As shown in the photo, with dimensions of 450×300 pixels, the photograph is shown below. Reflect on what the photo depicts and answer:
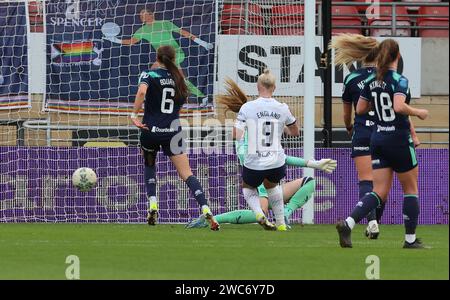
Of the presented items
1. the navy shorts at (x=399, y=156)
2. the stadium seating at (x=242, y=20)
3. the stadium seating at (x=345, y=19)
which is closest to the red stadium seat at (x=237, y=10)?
the stadium seating at (x=242, y=20)

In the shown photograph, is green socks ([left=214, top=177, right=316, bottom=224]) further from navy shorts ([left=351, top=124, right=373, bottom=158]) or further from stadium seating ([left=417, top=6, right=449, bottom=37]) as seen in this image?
stadium seating ([left=417, top=6, right=449, bottom=37])

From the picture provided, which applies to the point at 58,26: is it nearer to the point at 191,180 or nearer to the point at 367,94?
the point at 191,180

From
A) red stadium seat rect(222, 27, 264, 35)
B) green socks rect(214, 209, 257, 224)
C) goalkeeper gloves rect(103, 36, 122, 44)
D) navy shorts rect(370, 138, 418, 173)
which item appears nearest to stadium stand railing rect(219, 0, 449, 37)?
red stadium seat rect(222, 27, 264, 35)

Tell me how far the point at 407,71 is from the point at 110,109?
20.5 ft

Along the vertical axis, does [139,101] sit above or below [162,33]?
below

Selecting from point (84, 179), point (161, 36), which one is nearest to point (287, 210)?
point (84, 179)

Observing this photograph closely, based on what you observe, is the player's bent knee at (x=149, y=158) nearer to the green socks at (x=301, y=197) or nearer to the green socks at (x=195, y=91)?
the green socks at (x=301, y=197)

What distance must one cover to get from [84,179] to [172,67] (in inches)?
89.5

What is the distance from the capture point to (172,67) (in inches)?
579

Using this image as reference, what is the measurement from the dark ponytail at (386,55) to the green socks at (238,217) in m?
4.16

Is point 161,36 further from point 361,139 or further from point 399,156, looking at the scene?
point 399,156

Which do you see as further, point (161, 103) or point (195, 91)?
point (195, 91)

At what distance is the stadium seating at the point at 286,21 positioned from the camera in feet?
56.5

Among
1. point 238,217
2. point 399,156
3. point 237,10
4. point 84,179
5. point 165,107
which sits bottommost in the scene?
point 238,217
